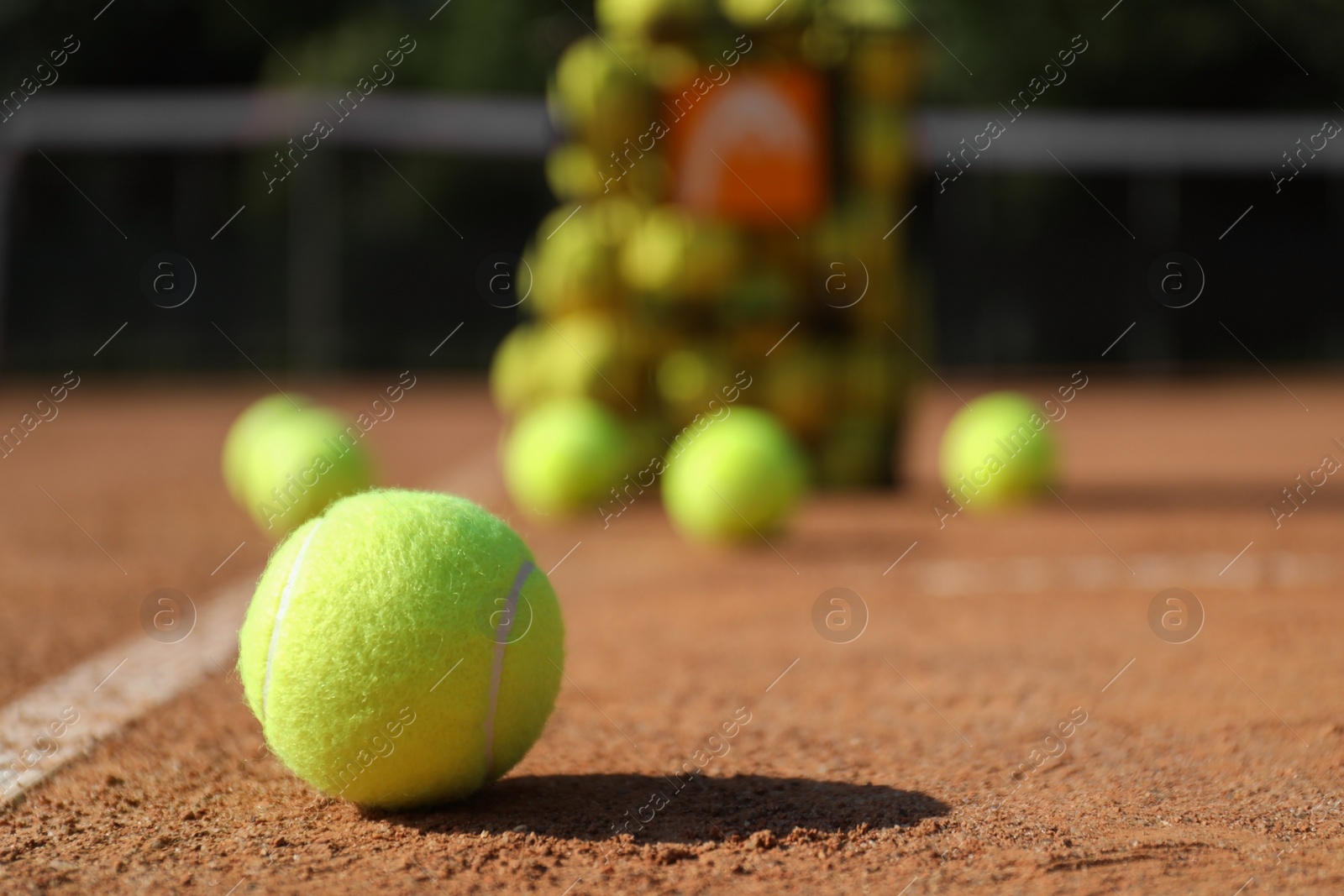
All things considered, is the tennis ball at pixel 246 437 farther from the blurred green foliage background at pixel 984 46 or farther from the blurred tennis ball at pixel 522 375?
the blurred green foliage background at pixel 984 46

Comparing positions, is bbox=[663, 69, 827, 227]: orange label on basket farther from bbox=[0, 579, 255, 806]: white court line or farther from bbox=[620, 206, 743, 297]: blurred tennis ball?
bbox=[0, 579, 255, 806]: white court line

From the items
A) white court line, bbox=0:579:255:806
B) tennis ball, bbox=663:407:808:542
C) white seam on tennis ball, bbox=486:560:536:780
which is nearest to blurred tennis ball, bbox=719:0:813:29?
tennis ball, bbox=663:407:808:542

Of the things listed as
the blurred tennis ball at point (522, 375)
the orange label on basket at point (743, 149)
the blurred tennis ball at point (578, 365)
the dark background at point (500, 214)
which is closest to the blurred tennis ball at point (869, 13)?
the orange label on basket at point (743, 149)

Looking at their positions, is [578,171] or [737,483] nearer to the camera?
[737,483]

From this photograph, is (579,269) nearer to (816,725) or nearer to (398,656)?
(816,725)

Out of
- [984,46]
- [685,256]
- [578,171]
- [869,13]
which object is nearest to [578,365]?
[685,256]

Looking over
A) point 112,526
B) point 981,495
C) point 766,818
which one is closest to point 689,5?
point 981,495

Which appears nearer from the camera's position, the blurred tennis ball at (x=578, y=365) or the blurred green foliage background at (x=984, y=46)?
the blurred tennis ball at (x=578, y=365)

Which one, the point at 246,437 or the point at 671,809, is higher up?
the point at 246,437
